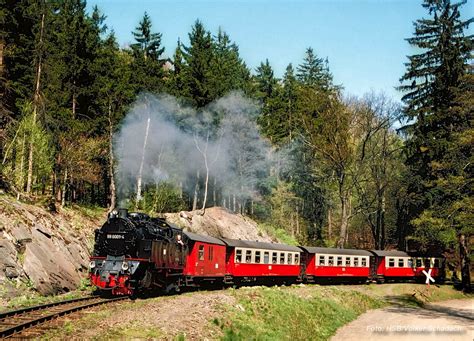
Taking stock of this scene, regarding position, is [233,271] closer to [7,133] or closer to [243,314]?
[243,314]

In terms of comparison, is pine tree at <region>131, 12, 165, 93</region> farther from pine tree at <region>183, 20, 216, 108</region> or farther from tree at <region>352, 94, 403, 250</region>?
tree at <region>352, 94, 403, 250</region>

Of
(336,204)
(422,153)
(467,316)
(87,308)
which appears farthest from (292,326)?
(336,204)

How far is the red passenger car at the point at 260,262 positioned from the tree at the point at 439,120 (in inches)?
374

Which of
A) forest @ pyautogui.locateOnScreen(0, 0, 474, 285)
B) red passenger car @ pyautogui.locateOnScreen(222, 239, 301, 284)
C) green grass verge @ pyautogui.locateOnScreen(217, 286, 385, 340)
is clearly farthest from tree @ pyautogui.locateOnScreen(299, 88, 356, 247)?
green grass verge @ pyautogui.locateOnScreen(217, 286, 385, 340)

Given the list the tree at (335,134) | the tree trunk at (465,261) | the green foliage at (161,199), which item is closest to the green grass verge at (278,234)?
the tree at (335,134)

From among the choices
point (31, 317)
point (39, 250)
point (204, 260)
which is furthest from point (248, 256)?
point (31, 317)

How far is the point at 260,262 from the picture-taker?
3094 cm

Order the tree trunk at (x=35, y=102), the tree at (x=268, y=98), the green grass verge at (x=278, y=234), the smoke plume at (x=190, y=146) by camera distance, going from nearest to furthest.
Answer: the tree trunk at (x=35, y=102) → the smoke plume at (x=190, y=146) → the green grass verge at (x=278, y=234) → the tree at (x=268, y=98)

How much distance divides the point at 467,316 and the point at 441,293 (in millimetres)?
9224

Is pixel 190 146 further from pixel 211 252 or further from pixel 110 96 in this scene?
pixel 211 252

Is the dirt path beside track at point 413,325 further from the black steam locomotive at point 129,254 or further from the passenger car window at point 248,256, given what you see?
the black steam locomotive at point 129,254

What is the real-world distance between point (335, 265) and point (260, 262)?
331 inches

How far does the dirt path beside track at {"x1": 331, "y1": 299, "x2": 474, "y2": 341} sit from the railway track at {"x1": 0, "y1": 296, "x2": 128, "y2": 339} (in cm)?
1210

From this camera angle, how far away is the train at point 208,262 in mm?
18547
